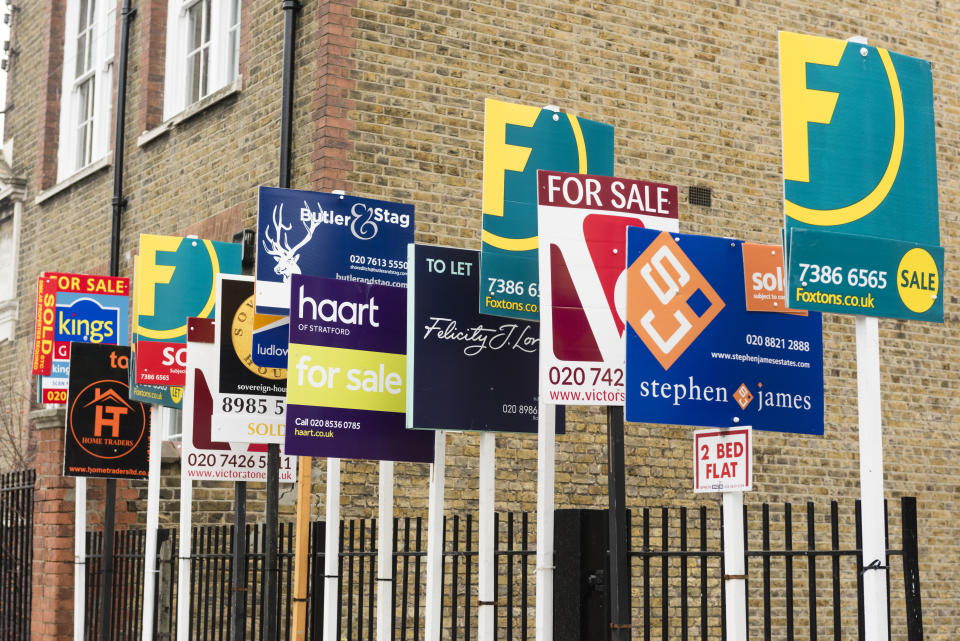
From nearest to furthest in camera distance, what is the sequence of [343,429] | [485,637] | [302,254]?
[485,637]
[343,429]
[302,254]

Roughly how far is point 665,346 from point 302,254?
10.4 ft

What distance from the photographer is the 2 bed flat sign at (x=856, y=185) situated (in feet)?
17.5

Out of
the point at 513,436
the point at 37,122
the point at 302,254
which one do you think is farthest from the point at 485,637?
the point at 37,122

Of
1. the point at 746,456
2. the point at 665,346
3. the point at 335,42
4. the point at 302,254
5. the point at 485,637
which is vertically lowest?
the point at 485,637

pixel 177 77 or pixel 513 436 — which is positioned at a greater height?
pixel 177 77

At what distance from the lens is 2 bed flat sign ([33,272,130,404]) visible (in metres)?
13.5

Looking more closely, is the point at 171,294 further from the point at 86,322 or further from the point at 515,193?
the point at 515,193

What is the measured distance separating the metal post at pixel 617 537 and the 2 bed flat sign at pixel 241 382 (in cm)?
330

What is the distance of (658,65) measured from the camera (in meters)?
13.9

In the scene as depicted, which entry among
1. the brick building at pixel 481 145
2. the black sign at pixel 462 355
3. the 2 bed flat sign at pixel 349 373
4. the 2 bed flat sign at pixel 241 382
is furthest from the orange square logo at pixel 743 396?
the brick building at pixel 481 145

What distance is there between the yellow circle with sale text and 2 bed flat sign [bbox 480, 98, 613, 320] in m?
2.13

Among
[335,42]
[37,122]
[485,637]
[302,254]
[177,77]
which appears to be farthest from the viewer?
[37,122]

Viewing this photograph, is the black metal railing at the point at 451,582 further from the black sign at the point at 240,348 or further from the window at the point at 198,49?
the window at the point at 198,49

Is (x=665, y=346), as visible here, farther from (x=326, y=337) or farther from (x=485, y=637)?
(x=326, y=337)
